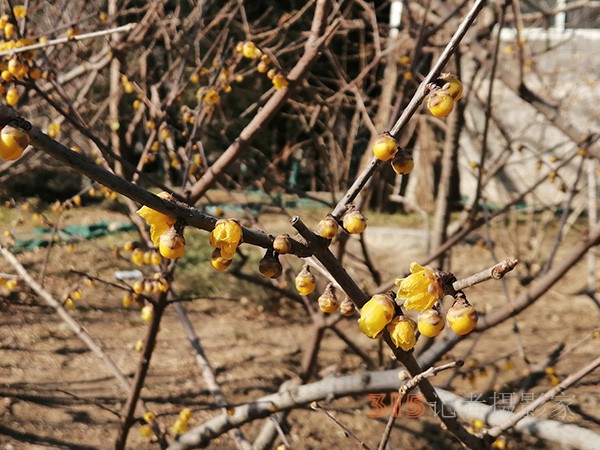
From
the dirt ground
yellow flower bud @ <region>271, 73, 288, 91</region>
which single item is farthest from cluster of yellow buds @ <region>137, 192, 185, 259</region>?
the dirt ground

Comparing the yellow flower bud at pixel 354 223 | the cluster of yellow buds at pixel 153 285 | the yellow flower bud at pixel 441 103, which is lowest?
the yellow flower bud at pixel 354 223

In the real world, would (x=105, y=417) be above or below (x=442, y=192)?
below

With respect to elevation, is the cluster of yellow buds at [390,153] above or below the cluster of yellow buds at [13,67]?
below

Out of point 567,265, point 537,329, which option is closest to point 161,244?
point 567,265

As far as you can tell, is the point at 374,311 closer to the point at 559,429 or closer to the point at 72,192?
the point at 559,429

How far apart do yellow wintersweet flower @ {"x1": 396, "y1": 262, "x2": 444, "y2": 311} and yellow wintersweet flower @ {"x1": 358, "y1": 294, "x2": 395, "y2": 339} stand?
32mm

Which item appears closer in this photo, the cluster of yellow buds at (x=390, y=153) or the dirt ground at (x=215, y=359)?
the cluster of yellow buds at (x=390, y=153)

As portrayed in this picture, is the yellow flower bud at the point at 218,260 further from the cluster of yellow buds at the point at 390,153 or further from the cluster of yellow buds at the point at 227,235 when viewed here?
the cluster of yellow buds at the point at 390,153

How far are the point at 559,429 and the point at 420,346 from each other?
2067 mm

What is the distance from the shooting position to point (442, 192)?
3404 millimetres

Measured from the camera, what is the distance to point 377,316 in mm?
917

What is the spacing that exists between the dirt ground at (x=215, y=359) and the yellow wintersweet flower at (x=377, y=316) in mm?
1506

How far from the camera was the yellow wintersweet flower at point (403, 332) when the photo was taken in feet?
3.05

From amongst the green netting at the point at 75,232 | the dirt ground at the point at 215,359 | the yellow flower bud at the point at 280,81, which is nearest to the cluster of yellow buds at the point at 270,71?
the yellow flower bud at the point at 280,81
